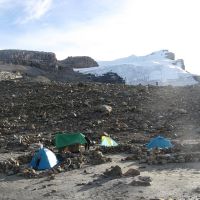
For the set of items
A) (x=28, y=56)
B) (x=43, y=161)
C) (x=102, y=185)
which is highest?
(x=28, y=56)

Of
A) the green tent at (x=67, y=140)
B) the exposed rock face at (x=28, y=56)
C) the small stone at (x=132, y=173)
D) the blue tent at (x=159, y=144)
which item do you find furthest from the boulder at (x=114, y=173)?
the exposed rock face at (x=28, y=56)

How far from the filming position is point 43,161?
46.6 feet

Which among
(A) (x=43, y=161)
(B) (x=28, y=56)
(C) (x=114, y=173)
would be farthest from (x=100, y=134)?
(B) (x=28, y=56)

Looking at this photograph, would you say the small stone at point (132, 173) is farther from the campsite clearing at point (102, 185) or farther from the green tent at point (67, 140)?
the green tent at point (67, 140)

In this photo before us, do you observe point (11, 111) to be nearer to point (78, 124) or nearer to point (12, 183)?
point (78, 124)

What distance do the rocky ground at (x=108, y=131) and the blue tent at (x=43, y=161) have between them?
0.63 meters

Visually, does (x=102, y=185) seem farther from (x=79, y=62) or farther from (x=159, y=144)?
(x=79, y=62)

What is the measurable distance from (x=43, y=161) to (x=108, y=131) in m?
7.94

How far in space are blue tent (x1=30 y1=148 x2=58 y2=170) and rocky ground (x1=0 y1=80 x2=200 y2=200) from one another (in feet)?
2.06

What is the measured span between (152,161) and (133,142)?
504 centimetres

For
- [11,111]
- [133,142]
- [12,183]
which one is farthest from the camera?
[11,111]

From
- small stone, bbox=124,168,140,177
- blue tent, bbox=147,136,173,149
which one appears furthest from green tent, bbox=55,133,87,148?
small stone, bbox=124,168,140,177

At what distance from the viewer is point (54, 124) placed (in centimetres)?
2397

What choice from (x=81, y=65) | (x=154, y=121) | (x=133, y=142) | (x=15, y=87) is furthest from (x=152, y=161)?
(x=81, y=65)
